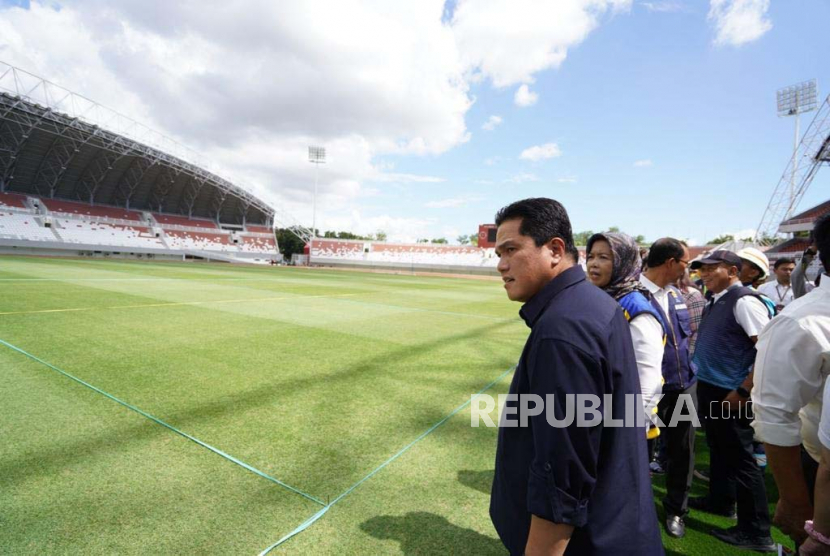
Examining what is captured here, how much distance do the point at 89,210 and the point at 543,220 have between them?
67.0 metres

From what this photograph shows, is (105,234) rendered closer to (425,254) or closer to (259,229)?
(259,229)

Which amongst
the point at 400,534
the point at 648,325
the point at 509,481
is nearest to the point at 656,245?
the point at 648,325

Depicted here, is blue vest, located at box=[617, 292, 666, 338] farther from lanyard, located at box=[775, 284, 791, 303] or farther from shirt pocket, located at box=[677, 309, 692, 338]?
lanyard, located at box=[775, 284, 791, 303]

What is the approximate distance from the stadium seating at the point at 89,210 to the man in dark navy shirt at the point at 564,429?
65.9 metres

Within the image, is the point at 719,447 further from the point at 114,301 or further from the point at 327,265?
the point at 327,265

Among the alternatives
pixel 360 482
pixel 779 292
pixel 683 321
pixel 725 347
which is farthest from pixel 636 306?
pixel 779 292

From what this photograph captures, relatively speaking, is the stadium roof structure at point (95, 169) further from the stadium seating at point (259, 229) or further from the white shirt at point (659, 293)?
the white shirt at point (659, 293)

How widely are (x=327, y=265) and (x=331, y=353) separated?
5787cm

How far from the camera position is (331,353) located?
676 centimetres

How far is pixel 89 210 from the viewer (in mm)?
50938

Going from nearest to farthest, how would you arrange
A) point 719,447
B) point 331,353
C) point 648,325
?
point 648,325 < point 719,447 < point 331,353

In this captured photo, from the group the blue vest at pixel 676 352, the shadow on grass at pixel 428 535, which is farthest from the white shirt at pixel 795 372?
the shadow on grass at pixel 428 535

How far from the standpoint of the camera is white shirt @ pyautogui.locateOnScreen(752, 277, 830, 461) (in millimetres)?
1526

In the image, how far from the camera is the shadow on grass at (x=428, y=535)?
2.40 metres
